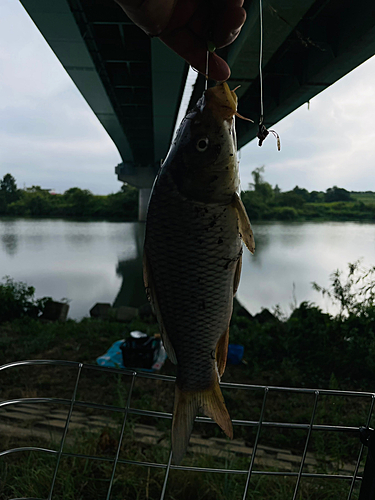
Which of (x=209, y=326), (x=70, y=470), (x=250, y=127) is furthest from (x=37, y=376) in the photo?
(x=250, y=127)

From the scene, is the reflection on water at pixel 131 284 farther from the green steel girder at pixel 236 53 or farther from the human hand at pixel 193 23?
the human hand at pixel 193 23

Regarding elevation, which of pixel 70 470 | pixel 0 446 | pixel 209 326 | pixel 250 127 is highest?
pixel 250 127

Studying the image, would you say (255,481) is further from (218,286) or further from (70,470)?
(218,286)

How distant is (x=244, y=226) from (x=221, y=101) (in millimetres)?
309

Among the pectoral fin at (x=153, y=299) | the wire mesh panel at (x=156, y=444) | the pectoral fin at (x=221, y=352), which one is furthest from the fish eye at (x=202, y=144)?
the wire mesh panel at (x=156, y=444)

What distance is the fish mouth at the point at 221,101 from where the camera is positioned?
0.88 m

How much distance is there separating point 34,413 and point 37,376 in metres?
1.39

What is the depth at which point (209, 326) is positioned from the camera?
91cm

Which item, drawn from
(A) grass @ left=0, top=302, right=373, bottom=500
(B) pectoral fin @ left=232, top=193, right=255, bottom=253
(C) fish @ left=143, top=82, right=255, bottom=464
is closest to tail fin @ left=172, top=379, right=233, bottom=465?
(C) fish @ left=143, top=82, right=255, bottom=464

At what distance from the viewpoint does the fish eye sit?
0.90 m

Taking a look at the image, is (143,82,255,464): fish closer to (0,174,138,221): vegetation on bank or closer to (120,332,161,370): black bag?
(120,332,161,370): black bag

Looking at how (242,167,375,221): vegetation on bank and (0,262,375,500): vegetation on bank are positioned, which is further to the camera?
(242,167,375,221): vegetation on bank

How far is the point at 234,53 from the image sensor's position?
4.72m

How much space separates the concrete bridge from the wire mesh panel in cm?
233
